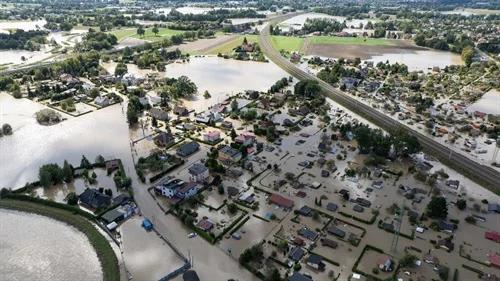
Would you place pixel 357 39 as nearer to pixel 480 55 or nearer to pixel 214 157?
pixel 480 55

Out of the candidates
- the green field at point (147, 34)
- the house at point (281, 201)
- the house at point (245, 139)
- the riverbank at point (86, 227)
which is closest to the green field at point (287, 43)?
the green field at point (147, 34)

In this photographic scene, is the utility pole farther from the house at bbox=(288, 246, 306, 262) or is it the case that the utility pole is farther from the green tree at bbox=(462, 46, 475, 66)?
the green tree at bbox=(462, 46, 475, 66)

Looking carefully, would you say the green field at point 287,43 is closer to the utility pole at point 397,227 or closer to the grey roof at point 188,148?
the grey roof at point 188,148

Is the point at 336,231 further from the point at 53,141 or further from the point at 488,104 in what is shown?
the point at 488,104

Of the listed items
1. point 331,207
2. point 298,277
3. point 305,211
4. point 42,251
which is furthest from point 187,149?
point 298,277

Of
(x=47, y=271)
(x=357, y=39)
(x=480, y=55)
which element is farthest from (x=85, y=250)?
(x=357, y=39)

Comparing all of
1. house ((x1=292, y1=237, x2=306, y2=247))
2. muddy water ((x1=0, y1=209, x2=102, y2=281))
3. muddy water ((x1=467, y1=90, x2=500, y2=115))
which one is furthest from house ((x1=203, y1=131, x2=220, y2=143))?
muddy water ((x1=467, y1=90, x2=500, y2=115))

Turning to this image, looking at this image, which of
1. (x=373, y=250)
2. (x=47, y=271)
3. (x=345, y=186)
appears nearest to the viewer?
(x=47, y=271)
